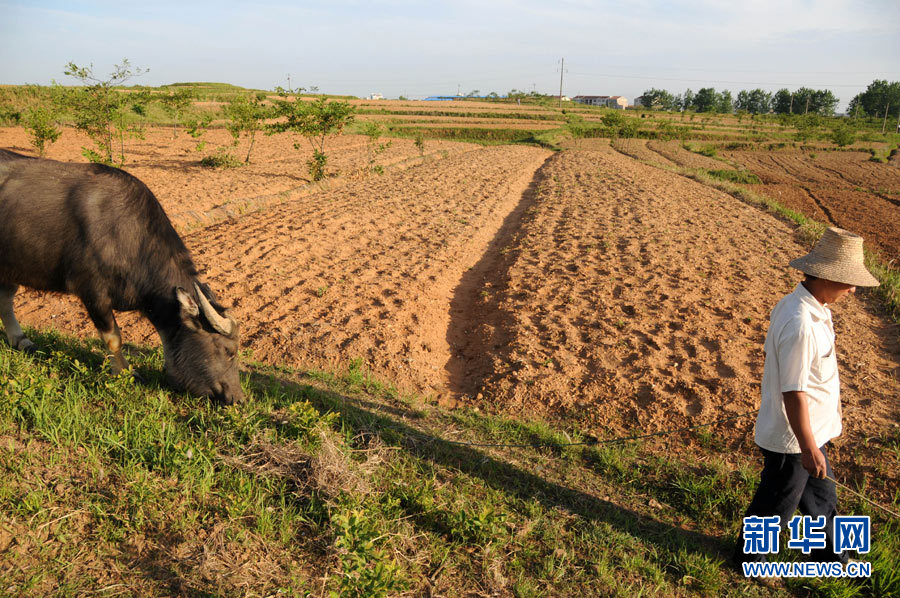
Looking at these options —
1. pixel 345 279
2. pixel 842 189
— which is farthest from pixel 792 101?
pixel 345 279

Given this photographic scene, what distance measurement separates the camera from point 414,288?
7.01 metres

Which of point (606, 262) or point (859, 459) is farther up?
point (606, 262)

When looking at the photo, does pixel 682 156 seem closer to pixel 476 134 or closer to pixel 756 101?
pixel 476 134

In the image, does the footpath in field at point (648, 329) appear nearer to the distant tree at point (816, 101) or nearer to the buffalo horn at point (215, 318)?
the buffalo horn at point (215, 318)

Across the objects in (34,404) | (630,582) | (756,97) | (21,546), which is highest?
(756,97)

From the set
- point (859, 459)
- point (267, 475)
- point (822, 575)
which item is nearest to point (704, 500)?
point (822, 575)

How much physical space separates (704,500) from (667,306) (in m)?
3.49

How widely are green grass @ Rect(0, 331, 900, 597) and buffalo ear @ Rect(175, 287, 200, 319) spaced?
0.61 meters

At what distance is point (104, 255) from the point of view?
3885 millimetres

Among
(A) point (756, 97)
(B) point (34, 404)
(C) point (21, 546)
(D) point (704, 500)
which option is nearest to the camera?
(C) point (21, 546)

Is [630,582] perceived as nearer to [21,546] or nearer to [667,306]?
[21,546]

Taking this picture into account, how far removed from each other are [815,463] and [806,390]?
0.35 meters

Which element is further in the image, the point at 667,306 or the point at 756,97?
the point at 756,97

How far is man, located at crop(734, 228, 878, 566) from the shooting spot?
2.45 m
